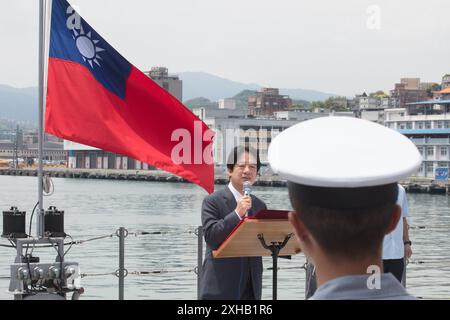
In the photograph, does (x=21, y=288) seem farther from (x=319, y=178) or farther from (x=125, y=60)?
(x=319, y=178)

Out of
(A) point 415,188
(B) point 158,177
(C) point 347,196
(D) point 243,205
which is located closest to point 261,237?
(D) point 243,205

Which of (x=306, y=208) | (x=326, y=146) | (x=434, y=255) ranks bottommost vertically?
(x=434, y=255)

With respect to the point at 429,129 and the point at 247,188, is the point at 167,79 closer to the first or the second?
the point at 429,129

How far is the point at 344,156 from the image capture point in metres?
1.96

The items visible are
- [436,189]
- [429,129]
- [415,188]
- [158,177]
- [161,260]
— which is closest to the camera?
[161,260]

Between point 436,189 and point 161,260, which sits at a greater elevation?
point 436,189

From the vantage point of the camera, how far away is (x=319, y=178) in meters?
1.94

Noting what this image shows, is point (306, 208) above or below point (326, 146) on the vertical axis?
below

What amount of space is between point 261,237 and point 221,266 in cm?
49

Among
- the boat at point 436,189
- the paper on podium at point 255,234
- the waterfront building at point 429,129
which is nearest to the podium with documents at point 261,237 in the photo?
the paper on podium at point 255,234
